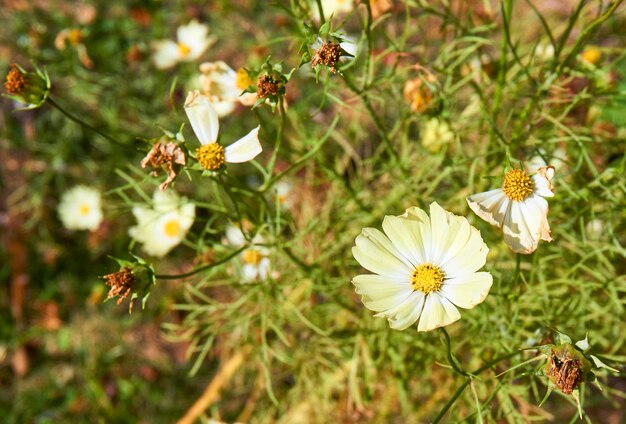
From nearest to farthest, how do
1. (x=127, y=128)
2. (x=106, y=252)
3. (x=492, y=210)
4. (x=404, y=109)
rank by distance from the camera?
(x=492, y=210), (x=404, y=109), (x=127, y=128), (x=106, y=252)

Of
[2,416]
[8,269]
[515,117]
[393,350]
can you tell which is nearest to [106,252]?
[8,269]

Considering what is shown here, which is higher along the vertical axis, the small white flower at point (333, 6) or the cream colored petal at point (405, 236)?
the small white flower at point (333, 6)

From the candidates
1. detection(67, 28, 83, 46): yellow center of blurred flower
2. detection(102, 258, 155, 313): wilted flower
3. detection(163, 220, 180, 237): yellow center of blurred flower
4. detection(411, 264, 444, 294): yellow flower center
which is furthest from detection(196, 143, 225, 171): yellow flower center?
detection(67, 28, 83, 46): yellow center of blurred flower

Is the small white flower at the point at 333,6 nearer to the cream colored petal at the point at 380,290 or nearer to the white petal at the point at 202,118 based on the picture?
the white petal at the point at 202,118

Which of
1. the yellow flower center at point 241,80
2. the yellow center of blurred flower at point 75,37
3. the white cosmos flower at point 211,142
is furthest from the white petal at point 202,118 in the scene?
the yellow center of blurred flower at point 75,37

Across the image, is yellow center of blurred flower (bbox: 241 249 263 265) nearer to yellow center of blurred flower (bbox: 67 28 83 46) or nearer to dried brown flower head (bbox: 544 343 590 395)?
dried brown flower head (bbox: 544 343 590 395)

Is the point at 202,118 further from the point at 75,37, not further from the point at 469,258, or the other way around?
the point at 75,37

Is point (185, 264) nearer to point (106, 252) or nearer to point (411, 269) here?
point (106, 252)

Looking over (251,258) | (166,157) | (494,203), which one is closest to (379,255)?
(494,203)
